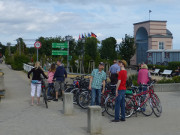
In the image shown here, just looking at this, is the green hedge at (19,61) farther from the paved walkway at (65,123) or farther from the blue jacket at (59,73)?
the paved walkway at (65,123)

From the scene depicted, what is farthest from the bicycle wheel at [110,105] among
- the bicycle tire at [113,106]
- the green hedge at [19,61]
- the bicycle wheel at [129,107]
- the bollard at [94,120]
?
the green hedge at [19,61]

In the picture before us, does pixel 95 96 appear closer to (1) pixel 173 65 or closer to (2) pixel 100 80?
(2) pixel 100 80

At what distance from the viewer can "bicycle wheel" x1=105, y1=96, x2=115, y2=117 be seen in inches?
404

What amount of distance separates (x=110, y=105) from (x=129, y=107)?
2.10ft

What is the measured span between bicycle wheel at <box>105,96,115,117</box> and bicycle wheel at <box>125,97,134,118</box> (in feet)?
1.45

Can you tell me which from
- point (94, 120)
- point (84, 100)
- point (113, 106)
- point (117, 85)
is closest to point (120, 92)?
point (117, 85)

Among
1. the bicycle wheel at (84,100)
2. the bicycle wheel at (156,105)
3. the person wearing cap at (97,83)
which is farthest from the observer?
the bicycle wheel at (84,100)

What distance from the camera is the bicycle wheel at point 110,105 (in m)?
10.3

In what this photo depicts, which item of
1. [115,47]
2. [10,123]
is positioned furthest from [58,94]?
[115,47]

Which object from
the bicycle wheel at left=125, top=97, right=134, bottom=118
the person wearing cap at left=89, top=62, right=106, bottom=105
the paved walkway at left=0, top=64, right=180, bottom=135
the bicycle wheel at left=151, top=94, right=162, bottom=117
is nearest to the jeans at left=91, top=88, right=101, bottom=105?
the person wearing cap at left=89, top=62, right=106, bottom=105

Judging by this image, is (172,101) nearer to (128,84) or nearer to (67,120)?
(128,84)

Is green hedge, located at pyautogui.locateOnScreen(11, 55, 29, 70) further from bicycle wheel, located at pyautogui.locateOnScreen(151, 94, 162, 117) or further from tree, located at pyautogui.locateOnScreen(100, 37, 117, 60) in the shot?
bicycle wheel, located at pyautogui.locateOnScreen(151, 94, 162, 117)

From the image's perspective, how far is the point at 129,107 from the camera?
10070 mm

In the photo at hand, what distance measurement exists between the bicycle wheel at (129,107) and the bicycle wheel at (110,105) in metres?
0.44
